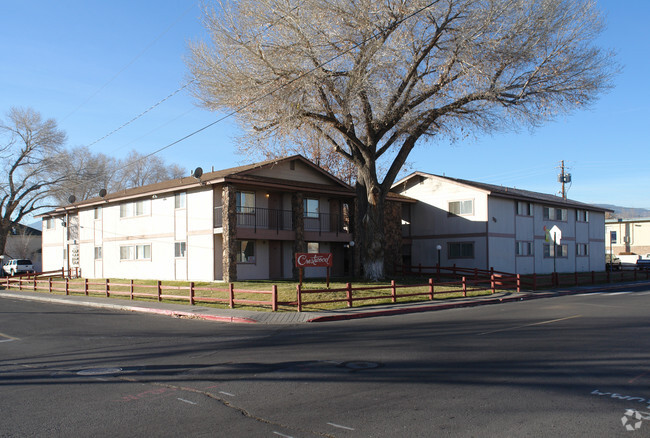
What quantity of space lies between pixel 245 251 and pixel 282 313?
37.6 feet

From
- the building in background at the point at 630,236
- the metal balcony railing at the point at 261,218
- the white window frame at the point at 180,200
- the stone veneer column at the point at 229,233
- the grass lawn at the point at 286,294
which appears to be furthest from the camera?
the building in background at the point at 630,236

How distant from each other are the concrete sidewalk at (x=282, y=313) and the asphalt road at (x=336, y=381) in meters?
2.17

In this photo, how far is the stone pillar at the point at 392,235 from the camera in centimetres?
3506

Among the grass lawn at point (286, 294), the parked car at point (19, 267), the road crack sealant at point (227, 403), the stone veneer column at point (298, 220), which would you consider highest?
the stone veneer column at point (298, 220)

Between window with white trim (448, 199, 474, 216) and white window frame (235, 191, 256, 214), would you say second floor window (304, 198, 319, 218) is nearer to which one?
white window frame (235, 191, 256, 214)

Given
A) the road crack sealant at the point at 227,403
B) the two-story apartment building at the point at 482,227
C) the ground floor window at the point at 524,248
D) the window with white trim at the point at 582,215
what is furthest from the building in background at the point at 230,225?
the road crack sealant at the point at 227,403

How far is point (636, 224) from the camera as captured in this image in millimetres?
68562

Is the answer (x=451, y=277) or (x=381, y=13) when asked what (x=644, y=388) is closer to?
(x=381, y=13)

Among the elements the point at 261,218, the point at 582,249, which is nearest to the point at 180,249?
the point at 261,218

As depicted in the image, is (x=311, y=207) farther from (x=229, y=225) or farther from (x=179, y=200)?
(x=179, y=200)

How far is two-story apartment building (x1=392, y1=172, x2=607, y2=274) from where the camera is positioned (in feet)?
116

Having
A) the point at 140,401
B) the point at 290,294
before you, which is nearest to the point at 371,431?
the point at 140,401

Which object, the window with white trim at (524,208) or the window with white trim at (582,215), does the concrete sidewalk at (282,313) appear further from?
the window with white trim at (582,215)

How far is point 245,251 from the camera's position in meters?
28.8
